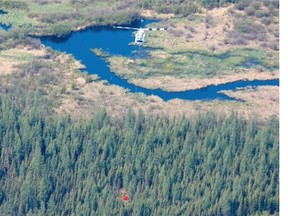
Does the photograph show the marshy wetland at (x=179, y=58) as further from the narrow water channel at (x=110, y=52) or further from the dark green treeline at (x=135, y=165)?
the dark green treeline at (x=135, y=165)

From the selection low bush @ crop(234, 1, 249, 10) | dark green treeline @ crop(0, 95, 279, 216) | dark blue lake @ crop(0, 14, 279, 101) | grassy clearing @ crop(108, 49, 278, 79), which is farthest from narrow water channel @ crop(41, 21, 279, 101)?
low bush @ crop(234, 1, 249, 10)

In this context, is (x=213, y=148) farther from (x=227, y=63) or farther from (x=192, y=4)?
(x=192, y=4)

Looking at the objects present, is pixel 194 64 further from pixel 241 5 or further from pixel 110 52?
pixel 241 5

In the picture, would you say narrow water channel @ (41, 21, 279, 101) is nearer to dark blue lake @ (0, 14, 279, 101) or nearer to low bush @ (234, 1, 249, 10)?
dark blue lake @ (0, 14, 279, 101)

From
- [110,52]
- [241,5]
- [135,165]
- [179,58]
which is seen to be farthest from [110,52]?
[135,165]

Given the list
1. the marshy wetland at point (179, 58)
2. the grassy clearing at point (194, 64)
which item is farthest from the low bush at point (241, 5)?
the grassy clearing at point (194, 64)
